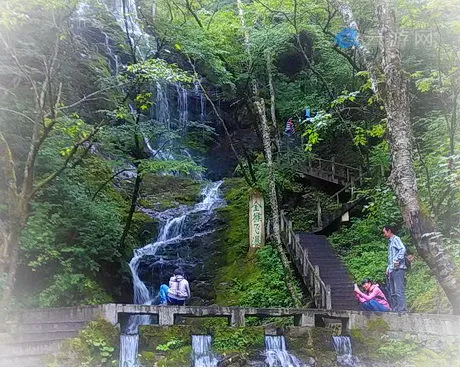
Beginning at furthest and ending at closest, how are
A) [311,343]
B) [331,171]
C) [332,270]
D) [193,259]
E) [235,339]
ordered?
1. [331,171]
2. [193,259]
3. [332,270]
4. [311,343]
5. [235,339]

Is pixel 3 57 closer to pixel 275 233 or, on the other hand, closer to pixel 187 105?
pixel 275 233

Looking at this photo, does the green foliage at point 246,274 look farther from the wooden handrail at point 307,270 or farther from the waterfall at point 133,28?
the waterfall at point 133,28

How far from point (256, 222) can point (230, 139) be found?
3155 mm

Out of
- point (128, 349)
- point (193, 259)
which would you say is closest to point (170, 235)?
point (193, 259)

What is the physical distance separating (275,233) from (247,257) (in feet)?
6.40

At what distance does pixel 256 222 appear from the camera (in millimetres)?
15289

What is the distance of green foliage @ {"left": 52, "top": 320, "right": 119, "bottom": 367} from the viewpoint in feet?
23.8

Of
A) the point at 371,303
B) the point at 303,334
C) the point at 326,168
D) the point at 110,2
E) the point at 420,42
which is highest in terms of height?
the point at 110,2

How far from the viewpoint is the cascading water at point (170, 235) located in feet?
46.1

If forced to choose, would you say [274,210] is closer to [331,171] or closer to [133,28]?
[331,171]

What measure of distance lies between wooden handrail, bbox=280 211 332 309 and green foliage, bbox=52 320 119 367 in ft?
17.1

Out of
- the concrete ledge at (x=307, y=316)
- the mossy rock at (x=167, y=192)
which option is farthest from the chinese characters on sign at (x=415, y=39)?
the mossy rock at (x=167, y=192)

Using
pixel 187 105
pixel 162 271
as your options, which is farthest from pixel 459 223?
pixel 187 105

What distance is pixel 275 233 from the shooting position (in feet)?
44.5
